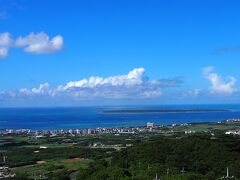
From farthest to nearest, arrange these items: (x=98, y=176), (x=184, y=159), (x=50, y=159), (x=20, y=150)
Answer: (x=20, y=150) → (x=50, y=159) → (x=184, y=159) → (x=98, y=176)

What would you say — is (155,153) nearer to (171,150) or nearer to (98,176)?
(171,150)

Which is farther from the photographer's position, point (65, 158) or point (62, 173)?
point (65, 158)

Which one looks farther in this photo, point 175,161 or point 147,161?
point 175,161

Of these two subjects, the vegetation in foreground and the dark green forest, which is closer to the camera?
the dark green forest

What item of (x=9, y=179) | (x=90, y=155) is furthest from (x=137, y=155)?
(x=90, y=155)

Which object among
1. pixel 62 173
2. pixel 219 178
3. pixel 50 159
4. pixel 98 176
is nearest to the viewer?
pixel 219 178

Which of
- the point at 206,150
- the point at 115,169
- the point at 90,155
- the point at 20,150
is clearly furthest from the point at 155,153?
the point at 20,150

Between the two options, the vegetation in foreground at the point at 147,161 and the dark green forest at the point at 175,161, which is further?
the vegetation in foreground at the point at 147,161

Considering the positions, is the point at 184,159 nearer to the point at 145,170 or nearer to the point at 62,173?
the point at 145,170

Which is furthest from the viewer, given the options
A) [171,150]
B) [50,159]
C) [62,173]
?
[50,159]
